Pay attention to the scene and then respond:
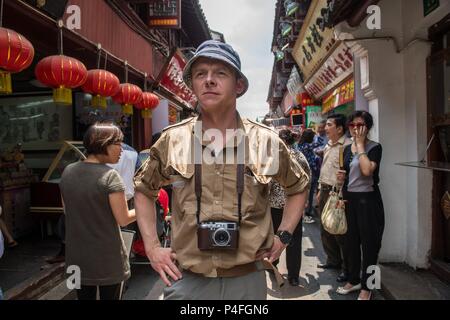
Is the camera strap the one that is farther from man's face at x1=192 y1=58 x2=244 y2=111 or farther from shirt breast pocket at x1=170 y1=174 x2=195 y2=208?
man's face at x1=192 y1=58 x2=244 y2=111

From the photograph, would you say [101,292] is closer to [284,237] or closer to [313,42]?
[284,237]


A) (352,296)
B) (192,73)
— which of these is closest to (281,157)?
(192,73)

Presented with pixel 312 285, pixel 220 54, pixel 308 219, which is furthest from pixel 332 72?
pixel 220 54

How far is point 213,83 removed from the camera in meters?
2.00

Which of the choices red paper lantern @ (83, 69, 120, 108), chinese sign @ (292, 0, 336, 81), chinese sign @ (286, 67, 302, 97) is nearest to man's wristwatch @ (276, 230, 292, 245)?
red paper lantern @ (83, 69, 120, 108)

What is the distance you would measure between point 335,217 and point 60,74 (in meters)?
3.65

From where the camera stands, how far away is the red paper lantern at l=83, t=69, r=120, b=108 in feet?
17.2

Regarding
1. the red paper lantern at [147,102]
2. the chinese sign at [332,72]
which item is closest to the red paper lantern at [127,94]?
the red paper lantern at [147,102]

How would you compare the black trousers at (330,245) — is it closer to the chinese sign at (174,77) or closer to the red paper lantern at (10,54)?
the red paper lantern at (10,54)

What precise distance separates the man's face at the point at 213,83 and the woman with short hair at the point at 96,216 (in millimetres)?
1246

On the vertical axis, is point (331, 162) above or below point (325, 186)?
above

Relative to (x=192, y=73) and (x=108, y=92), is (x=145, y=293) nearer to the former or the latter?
(x=108, y=92)

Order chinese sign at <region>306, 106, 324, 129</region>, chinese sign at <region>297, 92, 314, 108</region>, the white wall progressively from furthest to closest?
1. chinese sign at <region>297, 92, 314, 108</region>
2. chinese sign at <region>306, 106, 324, 129</region>
3. the white wall

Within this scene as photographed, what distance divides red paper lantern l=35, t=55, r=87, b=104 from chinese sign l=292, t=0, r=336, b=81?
16.5 feet
